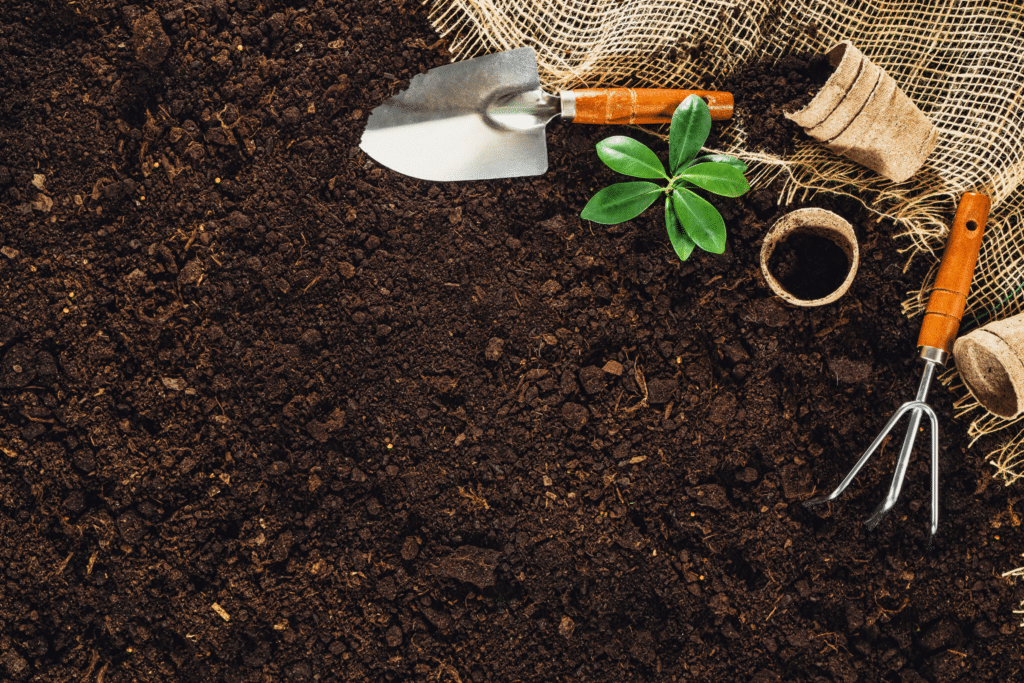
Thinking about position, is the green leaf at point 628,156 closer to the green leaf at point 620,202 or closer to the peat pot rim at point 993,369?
the green leaf at point 620,202

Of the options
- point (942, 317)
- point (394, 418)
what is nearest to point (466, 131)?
point (394, 418)

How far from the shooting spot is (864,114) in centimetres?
126

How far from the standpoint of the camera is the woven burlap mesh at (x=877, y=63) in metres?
1.33

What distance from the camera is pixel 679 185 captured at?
1.30m

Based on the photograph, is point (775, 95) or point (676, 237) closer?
point (676, 237)

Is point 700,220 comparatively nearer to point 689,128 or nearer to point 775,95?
point 689,128

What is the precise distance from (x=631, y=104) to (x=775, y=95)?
0.33 metres

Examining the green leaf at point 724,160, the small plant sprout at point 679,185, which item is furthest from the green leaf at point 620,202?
the green leaf at point 724,160

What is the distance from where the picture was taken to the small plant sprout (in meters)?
1.25

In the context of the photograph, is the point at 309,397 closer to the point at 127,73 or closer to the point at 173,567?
the point at 173,567

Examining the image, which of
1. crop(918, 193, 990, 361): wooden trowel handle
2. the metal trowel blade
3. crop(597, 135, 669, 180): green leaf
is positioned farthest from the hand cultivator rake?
the metal trowel blade

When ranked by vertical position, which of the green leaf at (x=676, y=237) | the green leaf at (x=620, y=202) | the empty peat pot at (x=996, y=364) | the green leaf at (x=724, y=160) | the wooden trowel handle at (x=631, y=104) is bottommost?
the empty peat pot at (x=996, y=364)

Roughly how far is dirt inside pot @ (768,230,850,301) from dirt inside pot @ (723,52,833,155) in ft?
0.65

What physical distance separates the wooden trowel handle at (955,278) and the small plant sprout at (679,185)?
43cm
